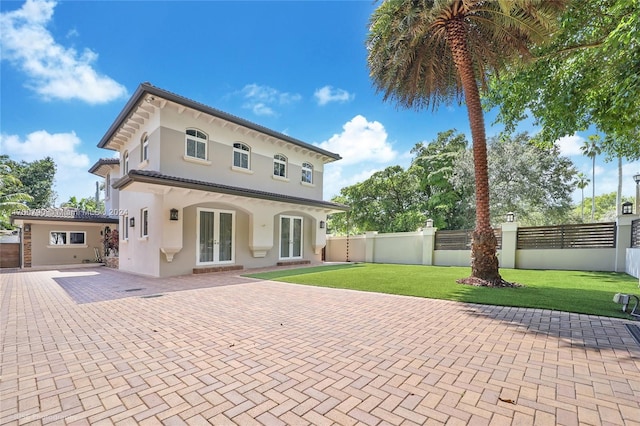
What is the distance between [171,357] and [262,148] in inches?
514

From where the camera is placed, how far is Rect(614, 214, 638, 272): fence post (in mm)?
11289

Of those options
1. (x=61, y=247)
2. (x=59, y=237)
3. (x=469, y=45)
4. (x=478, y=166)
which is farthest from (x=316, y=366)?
(x=59, y=237)

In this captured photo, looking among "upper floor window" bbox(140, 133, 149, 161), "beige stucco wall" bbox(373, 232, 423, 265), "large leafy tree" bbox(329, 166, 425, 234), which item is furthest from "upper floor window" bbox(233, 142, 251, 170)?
"large leafy tree" bbox(329, 166, 425, 234)

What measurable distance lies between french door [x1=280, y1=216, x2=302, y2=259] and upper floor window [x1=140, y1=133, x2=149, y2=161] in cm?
715

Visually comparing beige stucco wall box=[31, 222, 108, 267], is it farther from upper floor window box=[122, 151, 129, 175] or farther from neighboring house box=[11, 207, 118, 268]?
upper floor window box=[122, 151, 129, 175]

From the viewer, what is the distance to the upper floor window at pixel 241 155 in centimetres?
1452

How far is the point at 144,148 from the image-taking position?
13.3 meters

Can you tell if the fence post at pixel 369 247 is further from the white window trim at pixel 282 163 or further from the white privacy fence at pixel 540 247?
the white window trim at pixel 282 163

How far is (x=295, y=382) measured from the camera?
3125 millimetres

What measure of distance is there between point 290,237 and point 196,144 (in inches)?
Answer: 279

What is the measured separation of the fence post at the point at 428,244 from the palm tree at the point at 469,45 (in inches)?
290


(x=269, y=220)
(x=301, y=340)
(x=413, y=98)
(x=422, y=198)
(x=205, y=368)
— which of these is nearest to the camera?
(x=205, y=368)

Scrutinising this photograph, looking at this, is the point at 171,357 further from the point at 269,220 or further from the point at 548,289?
the point at 269,220

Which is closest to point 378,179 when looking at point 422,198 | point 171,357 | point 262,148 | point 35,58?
point 422,198
